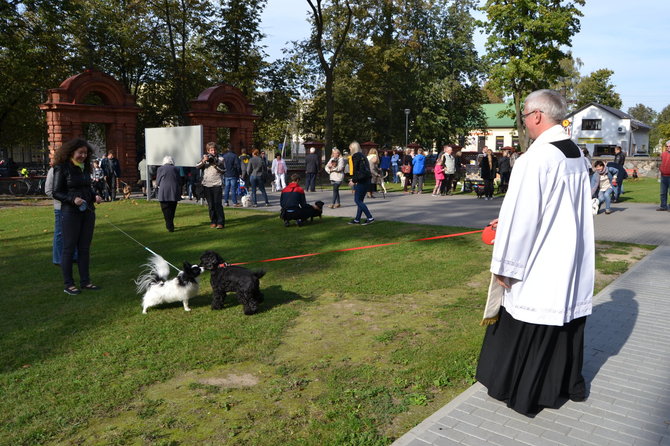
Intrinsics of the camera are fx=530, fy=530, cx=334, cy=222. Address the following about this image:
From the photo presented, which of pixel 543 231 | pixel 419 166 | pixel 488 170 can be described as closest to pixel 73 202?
pixel 543 231

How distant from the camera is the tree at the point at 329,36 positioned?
2925 centimetres

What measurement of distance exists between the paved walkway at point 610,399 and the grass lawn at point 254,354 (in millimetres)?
280

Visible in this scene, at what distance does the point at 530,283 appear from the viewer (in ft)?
11.2

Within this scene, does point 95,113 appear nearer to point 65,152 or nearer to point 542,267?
point 65,152

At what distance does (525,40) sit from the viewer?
3469 centimetres

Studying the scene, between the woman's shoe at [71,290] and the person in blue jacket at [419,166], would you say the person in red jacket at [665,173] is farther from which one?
the woman's shoe at [71,290]

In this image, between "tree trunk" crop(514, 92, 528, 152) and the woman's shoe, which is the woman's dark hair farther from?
"tree trunk" crop(514, 92, 528, 152)

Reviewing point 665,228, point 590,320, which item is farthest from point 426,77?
point 590,320

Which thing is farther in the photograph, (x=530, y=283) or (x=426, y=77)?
(x=426, y=77)

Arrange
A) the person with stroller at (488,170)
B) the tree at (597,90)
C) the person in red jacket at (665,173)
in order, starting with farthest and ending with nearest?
1. the tree at (597,90)
2. the person with stroller at (488,170)
3. the person in red jacket at (665,173)

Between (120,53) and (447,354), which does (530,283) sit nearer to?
(447,354)

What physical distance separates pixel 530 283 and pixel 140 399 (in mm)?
2855

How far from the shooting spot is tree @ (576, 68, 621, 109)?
2867 inches

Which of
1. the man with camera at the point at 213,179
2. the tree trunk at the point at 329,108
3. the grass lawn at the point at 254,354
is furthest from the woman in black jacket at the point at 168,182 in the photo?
the tree trunk at the point at 329,108
